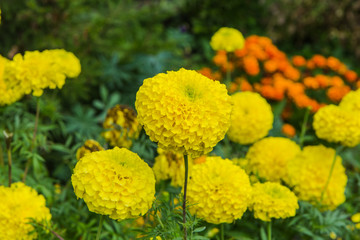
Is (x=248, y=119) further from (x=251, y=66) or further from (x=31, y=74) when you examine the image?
(x=251, y=66)

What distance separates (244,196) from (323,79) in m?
2.53

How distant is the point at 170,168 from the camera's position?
157 cm

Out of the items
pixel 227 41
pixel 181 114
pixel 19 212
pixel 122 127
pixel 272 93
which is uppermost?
pixel 181 114

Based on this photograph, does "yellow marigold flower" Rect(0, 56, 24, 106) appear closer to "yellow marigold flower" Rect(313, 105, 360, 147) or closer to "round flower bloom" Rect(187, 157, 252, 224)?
"round flower bloom" Rect(187, 157, 252, 224)

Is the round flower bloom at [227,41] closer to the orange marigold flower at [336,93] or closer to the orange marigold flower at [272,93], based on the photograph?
the orange marigold flower at [272,93]

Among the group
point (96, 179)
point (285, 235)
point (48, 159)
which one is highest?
point (96, 179)

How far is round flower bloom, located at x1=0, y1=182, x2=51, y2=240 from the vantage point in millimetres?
1367

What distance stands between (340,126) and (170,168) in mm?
600

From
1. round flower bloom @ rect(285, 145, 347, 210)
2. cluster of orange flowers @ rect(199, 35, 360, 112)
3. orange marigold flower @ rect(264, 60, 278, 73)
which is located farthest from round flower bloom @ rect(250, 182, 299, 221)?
Result: orange marigold flower @ rect(264, 60, 278, 73)

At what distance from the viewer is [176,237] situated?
123cm

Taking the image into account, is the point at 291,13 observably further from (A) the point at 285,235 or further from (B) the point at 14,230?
(B) the point at 14,230

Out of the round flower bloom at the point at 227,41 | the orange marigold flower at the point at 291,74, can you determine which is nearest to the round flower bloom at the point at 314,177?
the round flower bloom at the point at 227,41

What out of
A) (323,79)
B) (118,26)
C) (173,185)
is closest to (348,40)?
(323,79)

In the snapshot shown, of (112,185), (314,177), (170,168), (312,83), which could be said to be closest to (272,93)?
(312,83)
